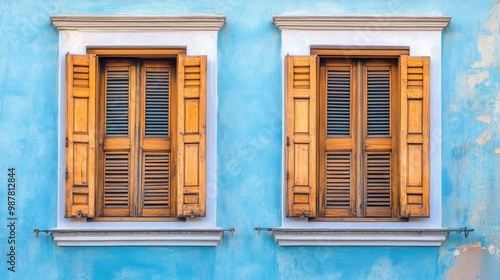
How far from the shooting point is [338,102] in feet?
35.5

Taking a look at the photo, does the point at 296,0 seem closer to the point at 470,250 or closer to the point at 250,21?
the point at 250,21

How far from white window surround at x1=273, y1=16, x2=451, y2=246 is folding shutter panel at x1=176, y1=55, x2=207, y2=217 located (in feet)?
2.72

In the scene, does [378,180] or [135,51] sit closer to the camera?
[135,51]

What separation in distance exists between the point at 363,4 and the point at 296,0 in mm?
677

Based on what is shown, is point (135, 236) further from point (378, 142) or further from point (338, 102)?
point (378, 142)

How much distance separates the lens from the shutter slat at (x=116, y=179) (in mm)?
10719

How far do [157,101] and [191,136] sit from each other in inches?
24.2

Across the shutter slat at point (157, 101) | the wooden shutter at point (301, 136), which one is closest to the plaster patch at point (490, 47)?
the wooden shutter at point (301, 136)

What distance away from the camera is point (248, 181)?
10.6 meters

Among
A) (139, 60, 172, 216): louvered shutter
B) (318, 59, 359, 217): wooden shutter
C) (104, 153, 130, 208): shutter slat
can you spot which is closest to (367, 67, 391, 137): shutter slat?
(318, 59, 359, 217): wooden shutter

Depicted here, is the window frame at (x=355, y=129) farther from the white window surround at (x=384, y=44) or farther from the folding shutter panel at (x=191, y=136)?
the folding shutter panel at (x=191, y=136)

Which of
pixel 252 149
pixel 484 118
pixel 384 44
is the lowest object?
pixel 252 149

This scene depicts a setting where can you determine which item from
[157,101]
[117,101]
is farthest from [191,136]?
[117,101]

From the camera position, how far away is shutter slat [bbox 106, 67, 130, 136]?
10766 millimetres
